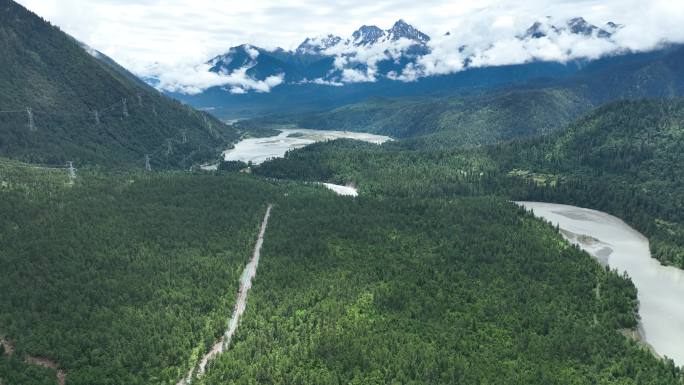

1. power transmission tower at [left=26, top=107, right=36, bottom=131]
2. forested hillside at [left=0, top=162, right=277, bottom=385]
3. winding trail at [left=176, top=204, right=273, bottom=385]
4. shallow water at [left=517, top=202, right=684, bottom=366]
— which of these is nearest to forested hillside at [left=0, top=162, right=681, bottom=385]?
forested hillside at [left=0, top=162, right=277, bottom=385]

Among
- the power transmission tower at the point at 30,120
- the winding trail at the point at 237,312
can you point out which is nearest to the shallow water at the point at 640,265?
the winding trail at the point at 237,312

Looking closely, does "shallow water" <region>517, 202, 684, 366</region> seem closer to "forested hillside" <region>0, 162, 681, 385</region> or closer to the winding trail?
"forested hillside" <region>0, 162, 681, 385</region>

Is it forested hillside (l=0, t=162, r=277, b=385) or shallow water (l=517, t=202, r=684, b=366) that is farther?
shallow water (l=517, t=202, r=684, b=366)

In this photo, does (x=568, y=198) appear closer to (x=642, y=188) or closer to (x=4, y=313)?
(x=642, y=188)

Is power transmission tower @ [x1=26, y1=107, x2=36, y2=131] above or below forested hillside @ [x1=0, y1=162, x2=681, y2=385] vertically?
above

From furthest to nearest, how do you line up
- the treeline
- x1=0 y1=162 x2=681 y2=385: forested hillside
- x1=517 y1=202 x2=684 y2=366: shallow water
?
x1=517 y1=202 x2=684 y2=366: shallow water, x1=0 y1=162 x2=681 y2=385: forested hillside, the treeline

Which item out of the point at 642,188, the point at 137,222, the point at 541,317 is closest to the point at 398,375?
the point at 541,317

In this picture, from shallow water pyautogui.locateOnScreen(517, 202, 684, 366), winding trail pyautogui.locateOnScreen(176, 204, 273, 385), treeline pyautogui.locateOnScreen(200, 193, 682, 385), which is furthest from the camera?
shallow water pyautogui.locateOnScreen(517, 202, 684, 366)
